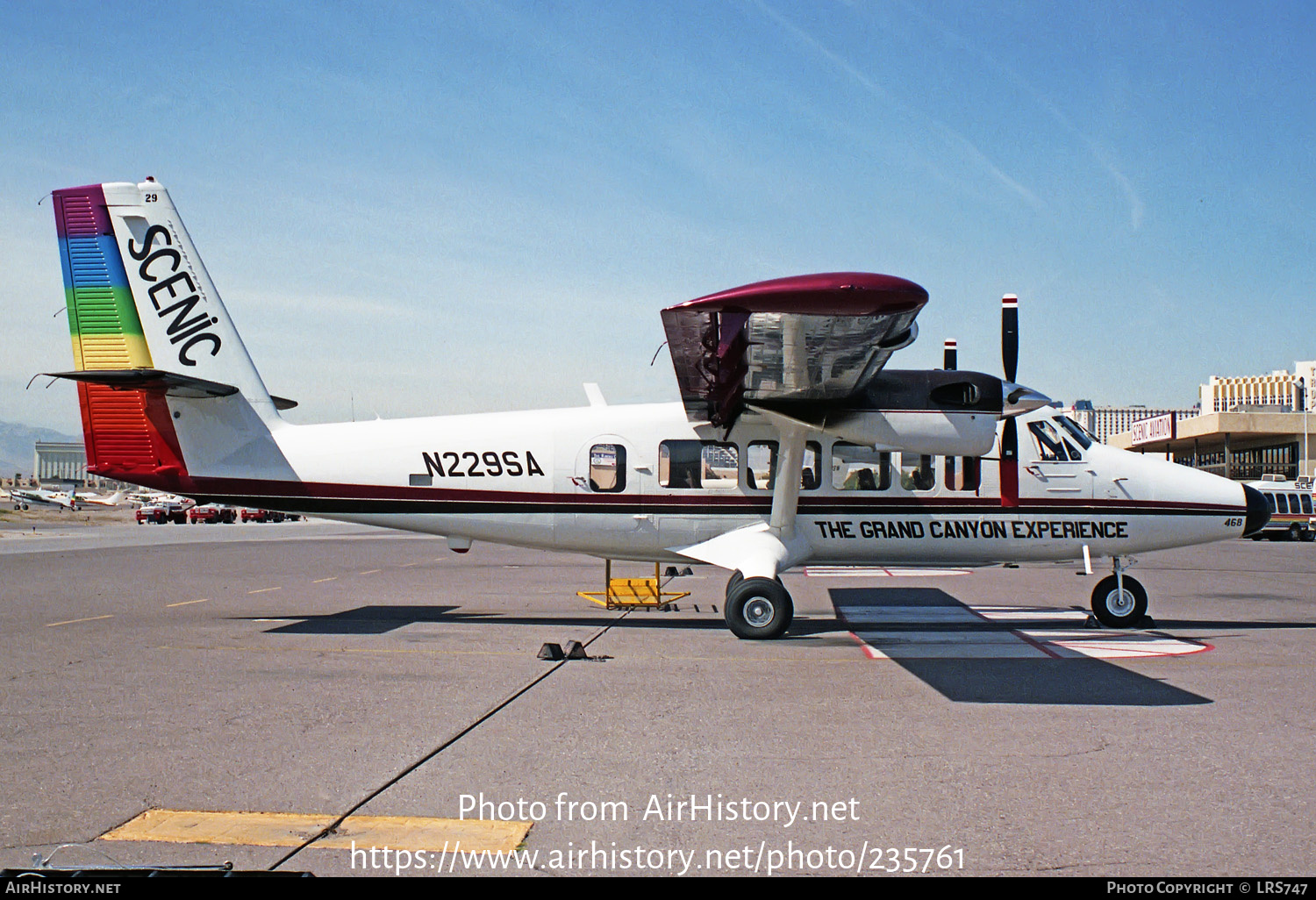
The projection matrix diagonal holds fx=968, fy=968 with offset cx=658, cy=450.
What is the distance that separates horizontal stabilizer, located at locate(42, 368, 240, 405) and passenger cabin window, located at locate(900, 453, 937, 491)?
346 inches

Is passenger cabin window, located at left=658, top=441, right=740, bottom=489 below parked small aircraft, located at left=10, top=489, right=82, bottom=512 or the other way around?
the other way around

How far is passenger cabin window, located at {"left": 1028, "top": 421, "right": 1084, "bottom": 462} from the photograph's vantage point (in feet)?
42.2

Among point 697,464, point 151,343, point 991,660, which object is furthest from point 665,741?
point 151,343

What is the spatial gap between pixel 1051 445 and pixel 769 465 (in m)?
3.78

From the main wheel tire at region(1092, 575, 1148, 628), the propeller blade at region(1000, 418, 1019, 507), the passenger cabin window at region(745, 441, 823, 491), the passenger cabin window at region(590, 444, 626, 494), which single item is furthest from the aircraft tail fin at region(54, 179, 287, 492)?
the main wheel tire at region(1092, 575, 1148, 628)

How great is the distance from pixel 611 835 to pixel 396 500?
871cm

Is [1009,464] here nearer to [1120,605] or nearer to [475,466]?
[1120,605]

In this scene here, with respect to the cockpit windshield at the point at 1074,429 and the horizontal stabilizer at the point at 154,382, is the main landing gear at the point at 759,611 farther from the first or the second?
the horizontal stabilizer at the point at 154,382

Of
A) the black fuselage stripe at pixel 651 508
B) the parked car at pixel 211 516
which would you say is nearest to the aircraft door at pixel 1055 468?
the black fuselage stripe at pixel 651 508

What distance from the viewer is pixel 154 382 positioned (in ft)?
38.2

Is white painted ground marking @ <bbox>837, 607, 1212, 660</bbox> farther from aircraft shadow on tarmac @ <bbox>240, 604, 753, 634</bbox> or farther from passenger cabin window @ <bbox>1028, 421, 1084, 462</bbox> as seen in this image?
passenger cabin window @ <bbox>1028, 421, 1084, 462</bbox>

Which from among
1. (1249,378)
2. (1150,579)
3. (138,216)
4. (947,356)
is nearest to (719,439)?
(947,356)

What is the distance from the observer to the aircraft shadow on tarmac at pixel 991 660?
320 inches
